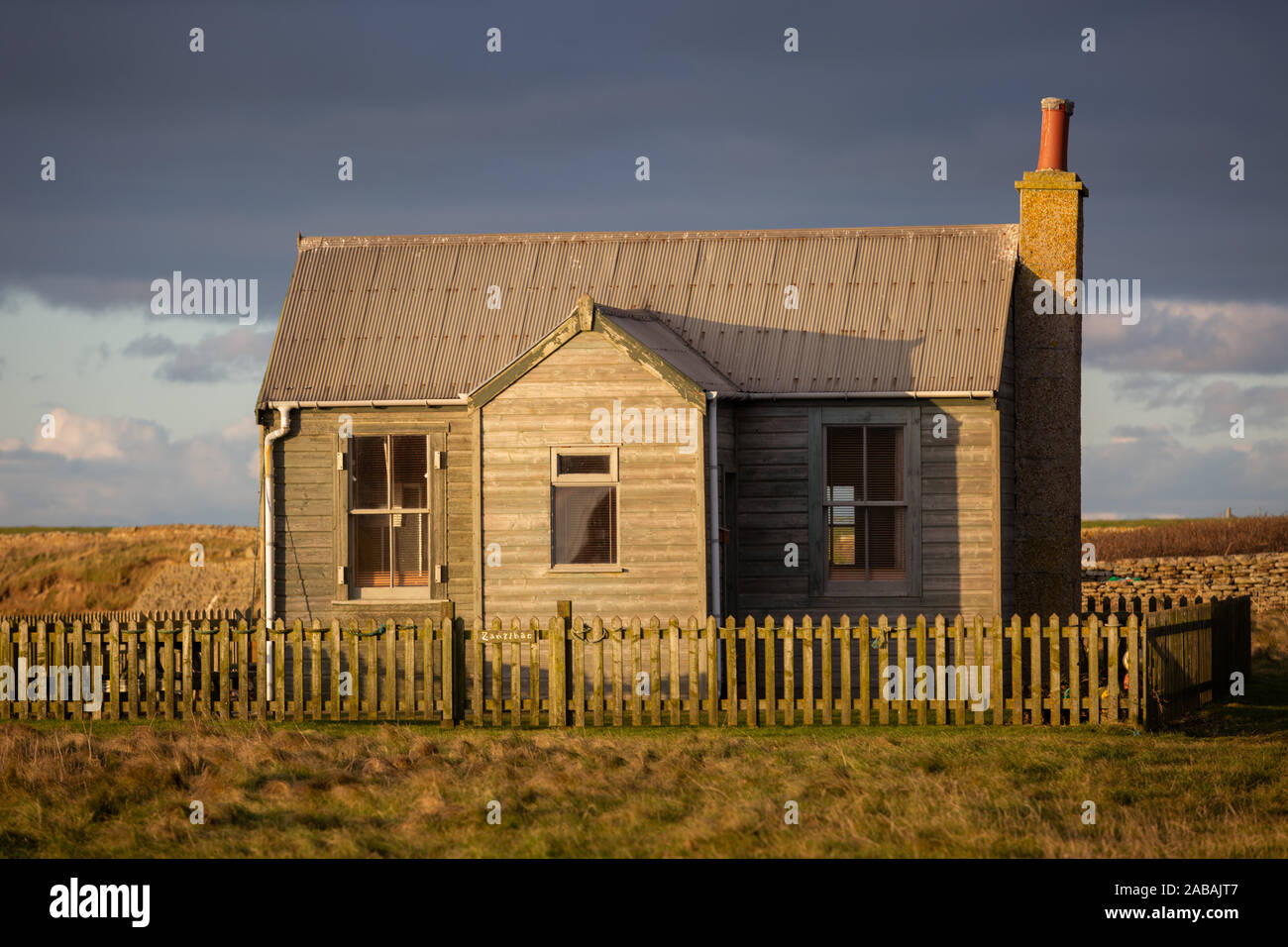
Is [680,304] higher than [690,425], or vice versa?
[680,304]

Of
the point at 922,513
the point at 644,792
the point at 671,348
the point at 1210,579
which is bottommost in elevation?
the point at 644,792

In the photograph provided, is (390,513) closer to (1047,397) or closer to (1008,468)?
(1008,468)

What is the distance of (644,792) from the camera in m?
11.7

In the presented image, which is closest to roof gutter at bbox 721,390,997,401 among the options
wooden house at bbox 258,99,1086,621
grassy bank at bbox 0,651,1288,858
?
wooden house at bbox 258,99,1086,621

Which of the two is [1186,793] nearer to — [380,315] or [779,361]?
[779,361]

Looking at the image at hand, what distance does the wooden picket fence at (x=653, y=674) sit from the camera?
15852 millimetres

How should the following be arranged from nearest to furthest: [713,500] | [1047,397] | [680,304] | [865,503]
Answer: [713,500], [865,503], [1047,397], [680,304]

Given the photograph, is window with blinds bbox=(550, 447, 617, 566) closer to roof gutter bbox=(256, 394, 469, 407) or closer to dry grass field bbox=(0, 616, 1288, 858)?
roof gutter bbox=(256, 394, 469, 407)

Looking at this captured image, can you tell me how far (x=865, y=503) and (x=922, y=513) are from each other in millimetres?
752

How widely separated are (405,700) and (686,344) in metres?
6.37

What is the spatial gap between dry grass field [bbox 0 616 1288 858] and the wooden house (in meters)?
3.37

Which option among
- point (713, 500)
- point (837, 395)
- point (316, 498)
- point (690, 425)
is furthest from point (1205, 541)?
point (316, 498)

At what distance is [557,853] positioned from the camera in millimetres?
9969
